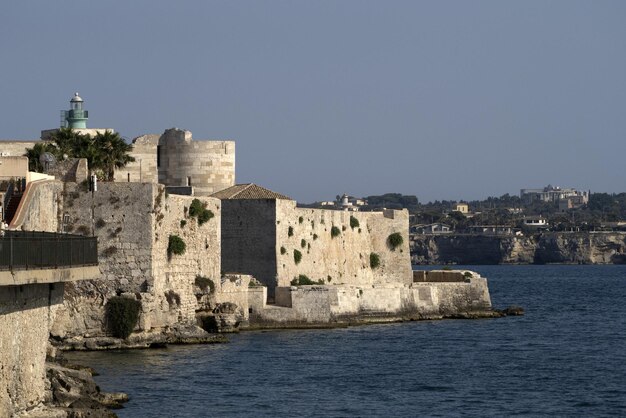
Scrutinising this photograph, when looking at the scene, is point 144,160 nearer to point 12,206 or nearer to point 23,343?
point 12,206

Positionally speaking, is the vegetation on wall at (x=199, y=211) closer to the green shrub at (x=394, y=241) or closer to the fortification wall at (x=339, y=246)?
the fortification wall at (x=339, y=246)

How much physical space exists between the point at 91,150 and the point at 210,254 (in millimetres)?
4516

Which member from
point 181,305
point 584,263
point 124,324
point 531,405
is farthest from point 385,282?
point 584,263

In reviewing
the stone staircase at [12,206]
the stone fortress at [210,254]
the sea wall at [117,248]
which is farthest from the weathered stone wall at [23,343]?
the sea wall at [117,248]

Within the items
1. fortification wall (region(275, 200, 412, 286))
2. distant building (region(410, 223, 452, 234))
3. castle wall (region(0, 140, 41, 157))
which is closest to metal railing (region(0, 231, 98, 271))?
castle wall (region(0, 140, 41, 157))

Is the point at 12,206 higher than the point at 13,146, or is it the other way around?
the point at 13,146

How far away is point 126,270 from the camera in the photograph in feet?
127

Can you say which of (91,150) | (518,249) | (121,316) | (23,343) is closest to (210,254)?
(91,150)

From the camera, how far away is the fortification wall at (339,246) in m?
50.2

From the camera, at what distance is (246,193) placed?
165ft

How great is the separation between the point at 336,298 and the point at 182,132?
325 inches

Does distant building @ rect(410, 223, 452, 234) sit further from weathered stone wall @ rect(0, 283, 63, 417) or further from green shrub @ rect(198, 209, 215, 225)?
weathered stone wall @ rect(0, 283, 63, 417)

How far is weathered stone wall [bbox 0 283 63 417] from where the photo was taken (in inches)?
850

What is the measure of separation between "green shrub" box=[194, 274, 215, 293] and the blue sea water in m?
1.55
